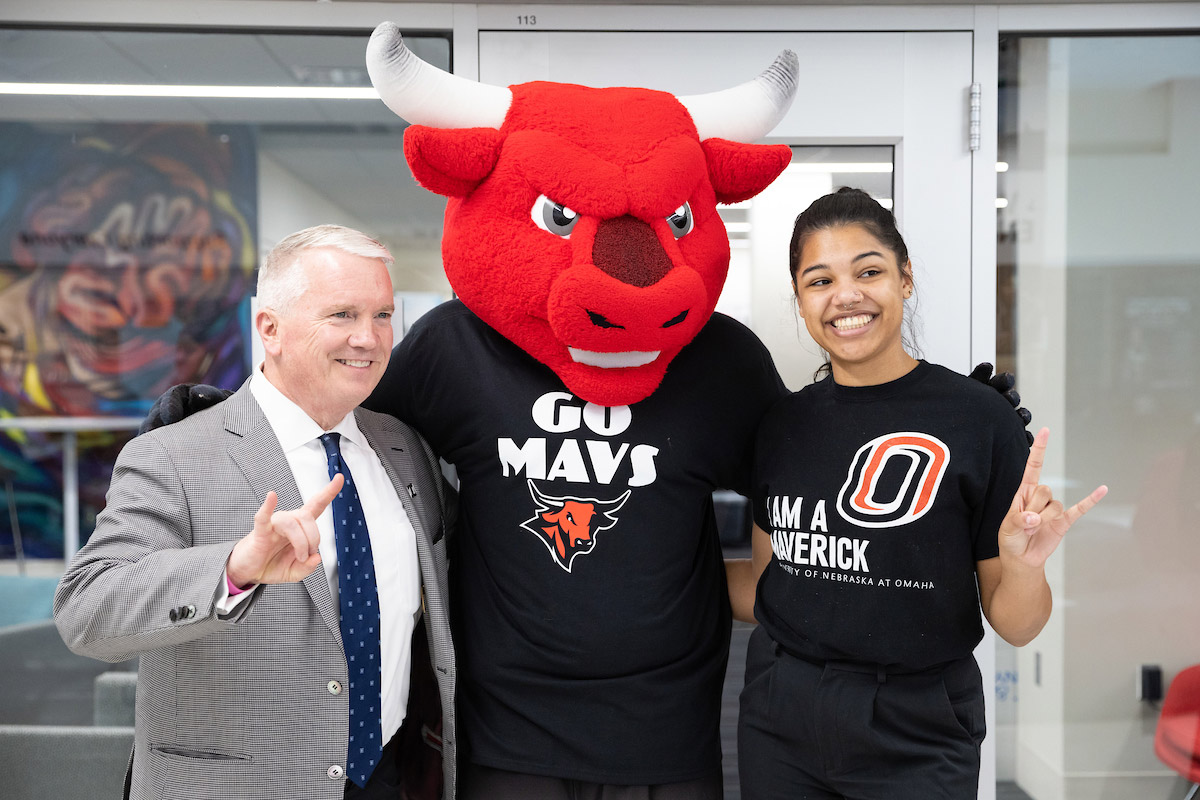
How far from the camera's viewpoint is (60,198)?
253 cm

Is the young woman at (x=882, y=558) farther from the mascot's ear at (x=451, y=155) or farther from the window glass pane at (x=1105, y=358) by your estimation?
the window glass pane at (x=1105, y=358)

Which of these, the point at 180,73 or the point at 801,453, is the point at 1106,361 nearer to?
the point at 801,453

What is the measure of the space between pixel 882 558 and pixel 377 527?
40.5 inches

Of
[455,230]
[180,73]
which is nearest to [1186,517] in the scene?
[455,230]

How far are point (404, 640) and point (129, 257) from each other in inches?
63.1

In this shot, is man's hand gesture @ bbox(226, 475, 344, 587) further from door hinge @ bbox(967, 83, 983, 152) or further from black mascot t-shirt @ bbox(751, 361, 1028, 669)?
door hinge @ bbox(967, 83, 983, 152)

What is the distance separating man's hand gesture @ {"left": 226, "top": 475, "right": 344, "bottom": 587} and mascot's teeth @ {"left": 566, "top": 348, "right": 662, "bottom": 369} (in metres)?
0.60

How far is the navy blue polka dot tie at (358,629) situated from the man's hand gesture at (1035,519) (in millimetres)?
1228

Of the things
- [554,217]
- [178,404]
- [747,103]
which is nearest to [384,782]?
[178,404]

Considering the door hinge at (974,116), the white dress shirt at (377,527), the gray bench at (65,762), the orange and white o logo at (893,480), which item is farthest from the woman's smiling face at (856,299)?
the gray bench at (65,762)

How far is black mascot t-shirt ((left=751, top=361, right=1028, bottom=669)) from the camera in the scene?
1658 mm

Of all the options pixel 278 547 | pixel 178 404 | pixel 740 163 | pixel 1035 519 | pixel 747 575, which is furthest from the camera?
pixel 747 575

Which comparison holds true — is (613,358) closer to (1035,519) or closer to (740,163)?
(740,163)

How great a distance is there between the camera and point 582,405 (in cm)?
188
